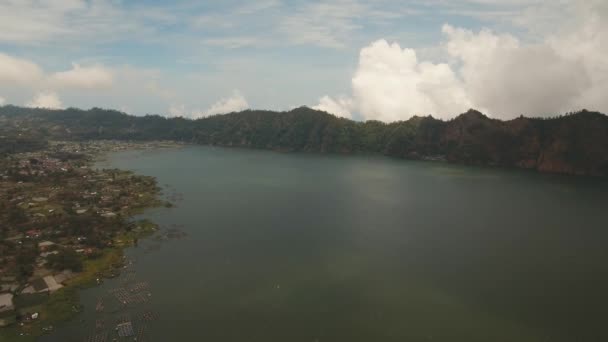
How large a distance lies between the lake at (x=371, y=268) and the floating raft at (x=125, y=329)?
2.90 feet

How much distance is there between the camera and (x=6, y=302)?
33719 millimetres

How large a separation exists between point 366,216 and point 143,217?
3816cm

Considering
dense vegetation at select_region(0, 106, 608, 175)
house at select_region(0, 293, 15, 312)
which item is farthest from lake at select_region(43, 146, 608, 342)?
dense vegetation at select_region(0, 106, 608, 175)

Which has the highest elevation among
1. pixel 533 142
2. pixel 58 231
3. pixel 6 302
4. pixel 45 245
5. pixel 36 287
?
pixel 533 142

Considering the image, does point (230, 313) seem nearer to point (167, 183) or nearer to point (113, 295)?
point (113, 295)

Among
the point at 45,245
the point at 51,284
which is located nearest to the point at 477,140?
the point at 45,245

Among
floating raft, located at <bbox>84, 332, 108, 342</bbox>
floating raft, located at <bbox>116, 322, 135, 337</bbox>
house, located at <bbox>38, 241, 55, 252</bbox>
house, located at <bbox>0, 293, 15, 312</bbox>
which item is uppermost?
house, located at <bbox>38, 241, 55, 252</bbox>

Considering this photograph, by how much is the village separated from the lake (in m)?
3.67

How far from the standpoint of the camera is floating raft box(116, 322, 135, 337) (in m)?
30.2

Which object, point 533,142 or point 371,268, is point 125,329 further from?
point 533,142

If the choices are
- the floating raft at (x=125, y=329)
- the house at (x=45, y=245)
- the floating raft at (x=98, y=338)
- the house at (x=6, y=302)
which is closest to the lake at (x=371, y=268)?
the floating raft at (x=98, y=338)

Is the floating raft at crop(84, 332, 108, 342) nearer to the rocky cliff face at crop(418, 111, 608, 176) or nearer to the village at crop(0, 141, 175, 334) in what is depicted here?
the village at crop(0, 141, 175, 334)

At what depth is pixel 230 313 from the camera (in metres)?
33.5

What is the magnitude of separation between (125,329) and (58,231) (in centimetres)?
3017
